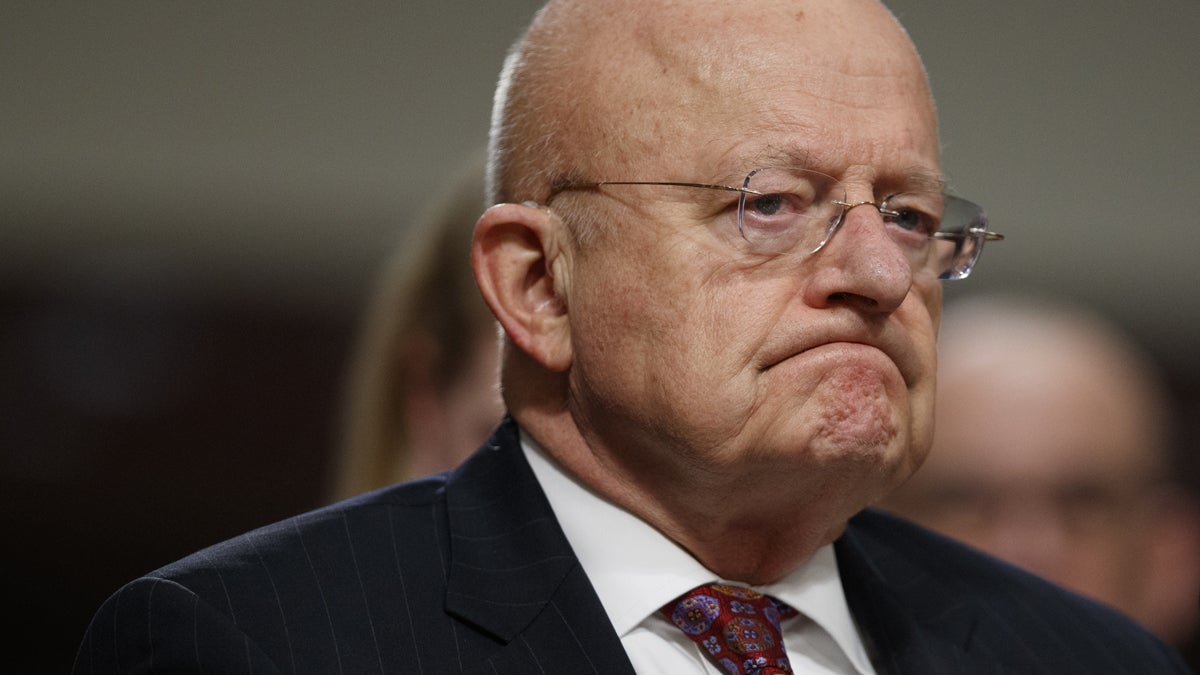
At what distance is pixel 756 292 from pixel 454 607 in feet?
1.83

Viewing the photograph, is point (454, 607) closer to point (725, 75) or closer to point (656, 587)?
point (656, 587)

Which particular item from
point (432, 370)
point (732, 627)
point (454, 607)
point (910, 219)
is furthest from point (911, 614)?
point (432, 370)

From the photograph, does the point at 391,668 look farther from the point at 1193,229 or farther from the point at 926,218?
the point at 1193,229

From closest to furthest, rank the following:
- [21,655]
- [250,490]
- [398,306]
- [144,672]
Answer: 1. [144,672]
2. [398,306]
3. [21,655]
4. [250,490]

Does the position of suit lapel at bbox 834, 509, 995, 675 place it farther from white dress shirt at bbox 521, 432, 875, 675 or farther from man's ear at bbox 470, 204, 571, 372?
man's ear at bbox 470, 204, 571, 372

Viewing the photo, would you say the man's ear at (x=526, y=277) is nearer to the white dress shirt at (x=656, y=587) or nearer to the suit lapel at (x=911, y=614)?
the white dress shirt at (x=656, y=587)

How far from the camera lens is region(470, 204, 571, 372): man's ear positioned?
7.03ft

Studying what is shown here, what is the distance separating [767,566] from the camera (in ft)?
7.06

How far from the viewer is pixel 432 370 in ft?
10.1

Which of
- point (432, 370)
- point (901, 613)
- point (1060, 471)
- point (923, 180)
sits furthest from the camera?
point (1060, 471)

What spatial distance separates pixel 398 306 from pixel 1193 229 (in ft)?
11.2

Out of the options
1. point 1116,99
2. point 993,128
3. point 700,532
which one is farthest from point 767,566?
point 1116,99

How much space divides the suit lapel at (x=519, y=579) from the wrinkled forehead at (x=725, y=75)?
486 mm

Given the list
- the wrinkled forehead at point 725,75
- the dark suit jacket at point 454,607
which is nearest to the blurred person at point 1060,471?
the dark suit jacket at point 454,607
